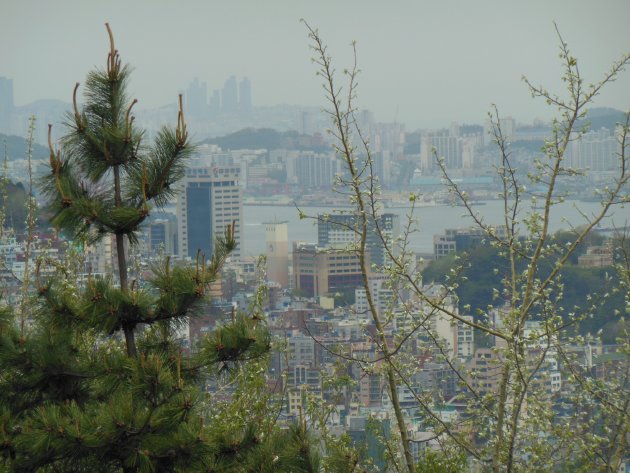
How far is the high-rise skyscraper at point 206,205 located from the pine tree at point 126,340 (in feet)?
71.5

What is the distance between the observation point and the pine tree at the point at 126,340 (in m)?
1.77

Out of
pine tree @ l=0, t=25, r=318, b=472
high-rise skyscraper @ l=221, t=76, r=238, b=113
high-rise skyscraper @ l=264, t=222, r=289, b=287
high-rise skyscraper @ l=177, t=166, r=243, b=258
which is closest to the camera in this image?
pine tree @ l=0, t=25, r=318, b=472

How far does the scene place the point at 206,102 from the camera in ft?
161

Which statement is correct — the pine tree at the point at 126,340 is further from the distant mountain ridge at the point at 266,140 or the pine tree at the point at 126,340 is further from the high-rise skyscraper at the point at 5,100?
the distant mountain ridge at the point at 266,140

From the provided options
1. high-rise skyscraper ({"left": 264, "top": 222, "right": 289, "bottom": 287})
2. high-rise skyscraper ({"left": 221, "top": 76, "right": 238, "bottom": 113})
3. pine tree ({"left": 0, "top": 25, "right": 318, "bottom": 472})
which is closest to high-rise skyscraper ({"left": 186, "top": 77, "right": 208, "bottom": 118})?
high-rise skyscraper ({"left": 221, "top": 76, "right": 238, "bottom": 113})

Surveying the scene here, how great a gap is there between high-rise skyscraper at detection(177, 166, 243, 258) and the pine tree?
858 inches

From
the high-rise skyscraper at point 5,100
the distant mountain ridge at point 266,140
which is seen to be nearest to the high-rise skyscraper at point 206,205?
the high-rise skyscraper at point 5,100

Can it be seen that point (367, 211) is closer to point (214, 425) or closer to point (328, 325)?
point (214, 425)

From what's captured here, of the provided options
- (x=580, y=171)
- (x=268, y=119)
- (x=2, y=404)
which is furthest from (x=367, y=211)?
(x=268, y=119)

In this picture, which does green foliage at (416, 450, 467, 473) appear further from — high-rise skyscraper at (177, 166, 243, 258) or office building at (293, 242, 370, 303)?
high-rise skyscraper at (177, 166, 243, 258)

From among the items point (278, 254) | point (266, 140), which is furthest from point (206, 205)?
point (266, 140)

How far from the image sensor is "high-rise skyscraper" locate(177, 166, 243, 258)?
24.8 meters

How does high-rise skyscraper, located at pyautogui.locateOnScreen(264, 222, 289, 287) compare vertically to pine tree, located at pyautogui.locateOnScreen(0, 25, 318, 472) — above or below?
below

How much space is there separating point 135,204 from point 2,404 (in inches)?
16.6
